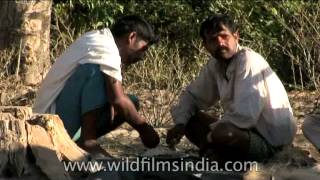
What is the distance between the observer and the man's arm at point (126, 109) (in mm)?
5324

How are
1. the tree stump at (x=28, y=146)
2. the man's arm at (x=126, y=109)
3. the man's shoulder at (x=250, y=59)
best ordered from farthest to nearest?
the man's shoulder at (x=250, y=59) < the man's arm at (x=126, y=109) < the tree stump at (x=28, y=146)

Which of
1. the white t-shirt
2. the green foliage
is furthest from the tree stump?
the green foliage

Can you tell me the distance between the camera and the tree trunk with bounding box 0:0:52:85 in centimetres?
899

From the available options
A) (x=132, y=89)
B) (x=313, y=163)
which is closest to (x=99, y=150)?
(x=313, y=163)

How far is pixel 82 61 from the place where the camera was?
17.9ft

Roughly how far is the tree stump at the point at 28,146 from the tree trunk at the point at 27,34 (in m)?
4.14

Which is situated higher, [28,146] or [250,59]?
[250,59]

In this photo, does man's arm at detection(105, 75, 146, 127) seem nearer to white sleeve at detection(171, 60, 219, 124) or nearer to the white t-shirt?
the white t-shirt

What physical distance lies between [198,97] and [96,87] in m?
0.90

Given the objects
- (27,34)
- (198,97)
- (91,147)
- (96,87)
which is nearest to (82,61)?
(96,87)

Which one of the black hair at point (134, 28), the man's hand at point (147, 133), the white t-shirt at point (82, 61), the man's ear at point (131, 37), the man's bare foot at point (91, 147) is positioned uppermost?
the black hair at point (134, 28)

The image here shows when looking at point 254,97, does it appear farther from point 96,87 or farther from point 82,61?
point 82,61

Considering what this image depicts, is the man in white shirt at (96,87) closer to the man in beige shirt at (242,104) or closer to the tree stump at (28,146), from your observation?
the man in beige shirt at (242,104)

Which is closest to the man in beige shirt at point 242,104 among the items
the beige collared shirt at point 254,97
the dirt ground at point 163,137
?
the beige collared shirt at point 254,97
